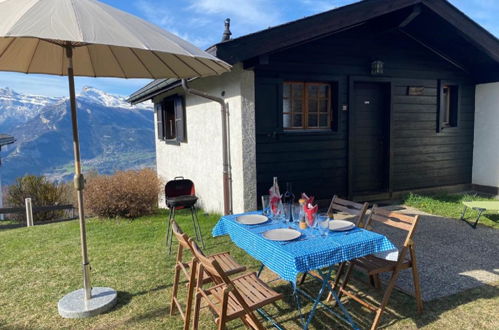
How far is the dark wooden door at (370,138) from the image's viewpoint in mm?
6590

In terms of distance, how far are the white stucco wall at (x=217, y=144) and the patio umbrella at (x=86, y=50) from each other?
2.08 m

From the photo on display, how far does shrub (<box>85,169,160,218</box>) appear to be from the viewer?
270 inches

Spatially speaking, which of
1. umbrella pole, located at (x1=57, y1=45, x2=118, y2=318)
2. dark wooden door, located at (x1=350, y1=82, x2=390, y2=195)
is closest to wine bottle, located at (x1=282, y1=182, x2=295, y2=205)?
umbrella pole, located at (x1=57, y1=45, x2=118, y2=318)

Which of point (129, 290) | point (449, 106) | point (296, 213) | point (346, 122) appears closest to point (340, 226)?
point (296, 213)

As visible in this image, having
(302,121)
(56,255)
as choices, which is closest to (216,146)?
(302,121)

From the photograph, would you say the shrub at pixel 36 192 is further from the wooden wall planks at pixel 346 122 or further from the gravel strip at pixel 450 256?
the gravel strip at pixel 450 256

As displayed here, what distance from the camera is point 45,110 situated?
165750 millimetres

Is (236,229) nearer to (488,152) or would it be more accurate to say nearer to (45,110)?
(488,152)

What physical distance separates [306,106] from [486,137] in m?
4.49

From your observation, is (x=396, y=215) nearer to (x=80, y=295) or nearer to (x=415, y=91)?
(x=80, y=295)

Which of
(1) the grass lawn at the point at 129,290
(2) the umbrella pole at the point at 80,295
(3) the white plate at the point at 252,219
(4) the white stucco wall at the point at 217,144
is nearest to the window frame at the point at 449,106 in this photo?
(4) the white stucco wall at the point at 217,144

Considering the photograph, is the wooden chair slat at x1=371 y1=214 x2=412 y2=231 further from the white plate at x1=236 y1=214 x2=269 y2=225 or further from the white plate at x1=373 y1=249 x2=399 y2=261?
the white plate at x1=236 y1=214 x2=269 y2=225

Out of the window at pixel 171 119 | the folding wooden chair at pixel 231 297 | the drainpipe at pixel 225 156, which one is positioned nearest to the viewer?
the folding wooden chair at pixel 231 297

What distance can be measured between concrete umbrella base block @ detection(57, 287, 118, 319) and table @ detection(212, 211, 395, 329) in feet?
4.49
